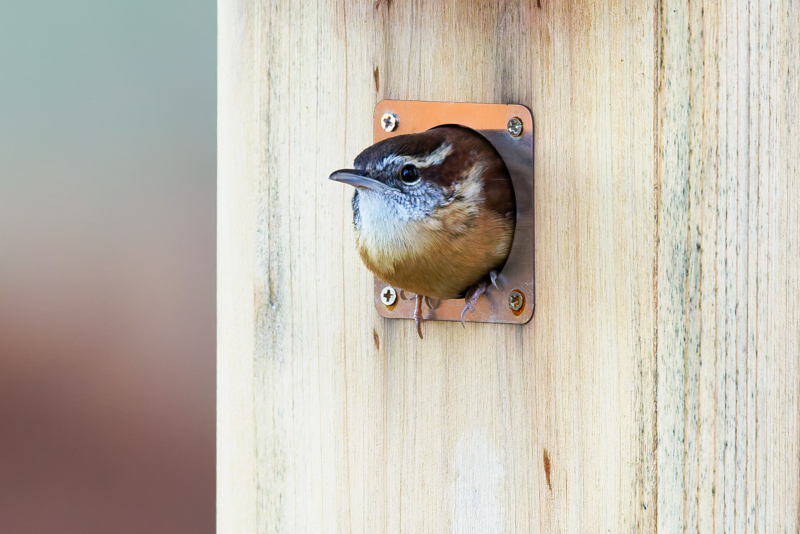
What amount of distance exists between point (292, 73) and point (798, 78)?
68 cm

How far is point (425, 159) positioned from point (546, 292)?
240 mm

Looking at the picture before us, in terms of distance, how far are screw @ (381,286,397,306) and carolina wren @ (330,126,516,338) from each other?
103 mm

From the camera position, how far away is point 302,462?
1.27 meters

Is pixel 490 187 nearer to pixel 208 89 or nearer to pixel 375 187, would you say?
pixel 375 187

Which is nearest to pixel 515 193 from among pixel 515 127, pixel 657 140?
pixel 515 127

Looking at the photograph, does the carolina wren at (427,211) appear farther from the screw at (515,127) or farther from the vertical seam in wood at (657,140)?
the vertical seam in wood at (657,140)

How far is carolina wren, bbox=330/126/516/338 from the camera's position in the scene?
105cm

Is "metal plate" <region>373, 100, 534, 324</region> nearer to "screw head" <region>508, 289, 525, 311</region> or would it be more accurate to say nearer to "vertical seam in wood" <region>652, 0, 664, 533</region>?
"screw head" <region>508, 289, 525, 311</region>

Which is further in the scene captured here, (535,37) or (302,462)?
(302,462)

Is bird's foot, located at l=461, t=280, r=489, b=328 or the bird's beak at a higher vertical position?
the bird's beak

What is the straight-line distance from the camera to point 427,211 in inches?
41.8

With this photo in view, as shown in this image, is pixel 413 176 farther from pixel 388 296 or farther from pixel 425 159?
pixel 388 296

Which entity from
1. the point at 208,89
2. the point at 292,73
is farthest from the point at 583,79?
the point at 208,89

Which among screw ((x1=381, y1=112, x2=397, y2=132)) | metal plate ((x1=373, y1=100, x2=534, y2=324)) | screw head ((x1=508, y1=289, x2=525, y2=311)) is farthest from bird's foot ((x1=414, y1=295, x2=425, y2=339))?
screw ((x1=381, y1=112, x2=397, y2=132))
